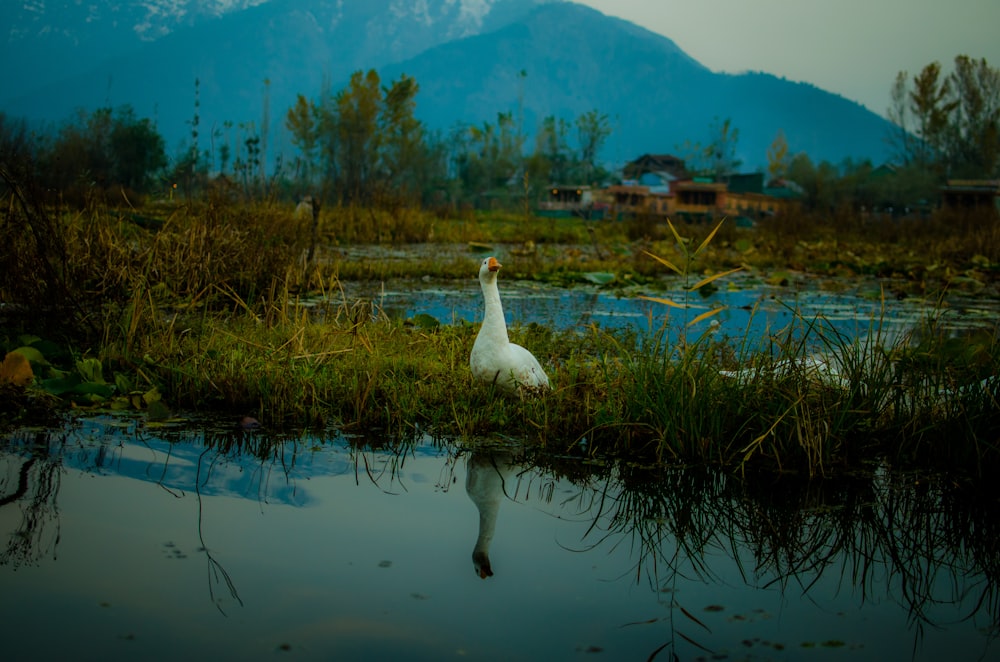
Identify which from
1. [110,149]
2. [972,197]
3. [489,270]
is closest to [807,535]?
[489,270]

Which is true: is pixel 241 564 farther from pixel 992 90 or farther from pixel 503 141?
pixel 503 141

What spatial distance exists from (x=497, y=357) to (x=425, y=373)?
2.17 ft

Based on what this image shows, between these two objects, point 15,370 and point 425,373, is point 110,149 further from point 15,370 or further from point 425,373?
point 425,373

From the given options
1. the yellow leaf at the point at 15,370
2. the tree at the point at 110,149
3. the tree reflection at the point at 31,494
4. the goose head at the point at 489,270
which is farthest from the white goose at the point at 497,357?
the tree at the point at 110,149

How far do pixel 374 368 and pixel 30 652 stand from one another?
245 centimetres

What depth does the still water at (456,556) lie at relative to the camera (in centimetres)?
240

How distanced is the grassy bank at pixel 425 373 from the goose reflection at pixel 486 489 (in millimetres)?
250

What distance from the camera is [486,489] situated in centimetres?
361

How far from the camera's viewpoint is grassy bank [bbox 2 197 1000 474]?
12.8ft

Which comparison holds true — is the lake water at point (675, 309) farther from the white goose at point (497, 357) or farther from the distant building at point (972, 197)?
the distant building at point (972, 197)

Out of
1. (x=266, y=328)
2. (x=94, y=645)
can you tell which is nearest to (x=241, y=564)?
(x=94, y=645)

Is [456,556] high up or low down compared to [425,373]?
down

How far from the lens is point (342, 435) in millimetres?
4203

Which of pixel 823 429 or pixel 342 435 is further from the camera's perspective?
pixel 342 435
